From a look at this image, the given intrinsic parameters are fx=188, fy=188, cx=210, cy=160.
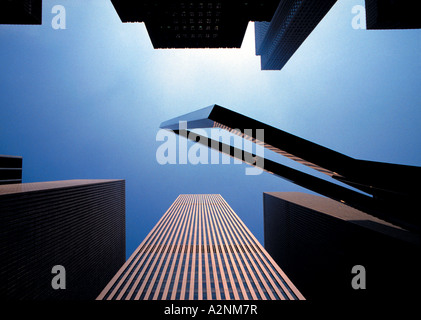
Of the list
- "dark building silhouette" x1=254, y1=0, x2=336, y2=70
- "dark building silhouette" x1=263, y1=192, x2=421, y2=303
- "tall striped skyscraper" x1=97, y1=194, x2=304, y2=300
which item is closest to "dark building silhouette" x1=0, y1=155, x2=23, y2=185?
"tall striped skyscraper" x1=97, y1=194, x2=304, y2=300

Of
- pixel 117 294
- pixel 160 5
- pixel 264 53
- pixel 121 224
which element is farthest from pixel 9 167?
pixel 264 53

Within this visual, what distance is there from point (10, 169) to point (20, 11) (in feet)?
293

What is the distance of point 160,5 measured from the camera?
39.7 m

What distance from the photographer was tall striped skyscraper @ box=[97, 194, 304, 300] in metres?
44.6

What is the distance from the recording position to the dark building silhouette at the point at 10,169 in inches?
3618

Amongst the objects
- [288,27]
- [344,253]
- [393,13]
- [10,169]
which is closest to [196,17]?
[288,27]

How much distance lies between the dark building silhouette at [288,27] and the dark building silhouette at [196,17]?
42982 millimetres

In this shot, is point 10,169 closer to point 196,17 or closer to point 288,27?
point 196,17

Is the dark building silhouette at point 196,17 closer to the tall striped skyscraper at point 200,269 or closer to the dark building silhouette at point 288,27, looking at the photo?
the dark building silhouette at point 288,27

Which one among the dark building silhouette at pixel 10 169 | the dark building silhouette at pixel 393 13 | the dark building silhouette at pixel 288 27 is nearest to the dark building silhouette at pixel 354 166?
the dark building silhouette at pixel 393 13

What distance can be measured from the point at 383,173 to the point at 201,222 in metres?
101

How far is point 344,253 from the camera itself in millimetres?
51312

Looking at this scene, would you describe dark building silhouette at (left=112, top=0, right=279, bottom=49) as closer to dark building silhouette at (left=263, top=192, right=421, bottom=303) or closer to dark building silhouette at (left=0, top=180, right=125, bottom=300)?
dark building silhouette at (left=0, top=180, right=125, bottom=300)
